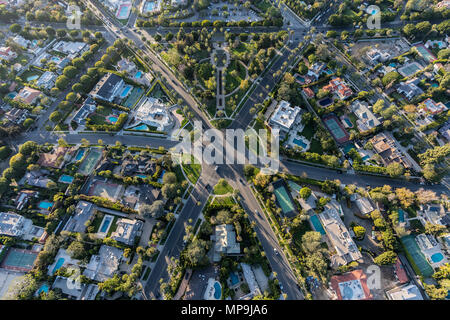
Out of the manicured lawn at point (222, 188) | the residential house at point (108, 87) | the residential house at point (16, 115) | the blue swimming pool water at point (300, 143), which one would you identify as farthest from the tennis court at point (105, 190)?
the blue swimming pool water at point (300, 143)

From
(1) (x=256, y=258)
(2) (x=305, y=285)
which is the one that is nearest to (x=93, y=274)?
(1) (x=256, y=258)

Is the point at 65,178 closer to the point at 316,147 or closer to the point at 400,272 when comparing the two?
the point at 316,147

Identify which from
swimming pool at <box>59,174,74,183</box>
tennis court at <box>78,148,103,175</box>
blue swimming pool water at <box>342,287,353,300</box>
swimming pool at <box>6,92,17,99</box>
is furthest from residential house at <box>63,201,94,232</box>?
blue swimming pool water at <box>342,287,353,300</box>

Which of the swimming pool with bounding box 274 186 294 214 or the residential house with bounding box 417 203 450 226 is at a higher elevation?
the residential house with bounding box 417 203 450 226

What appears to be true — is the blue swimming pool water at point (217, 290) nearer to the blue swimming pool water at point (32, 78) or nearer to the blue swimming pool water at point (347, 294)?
the blue swimming pool water at point (347, 294)

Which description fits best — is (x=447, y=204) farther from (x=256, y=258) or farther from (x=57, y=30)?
(x=57, y=30)

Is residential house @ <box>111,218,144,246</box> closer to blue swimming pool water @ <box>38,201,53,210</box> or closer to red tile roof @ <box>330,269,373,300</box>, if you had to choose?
blue swimming pool water @ <box>38,201,53,210</box>
